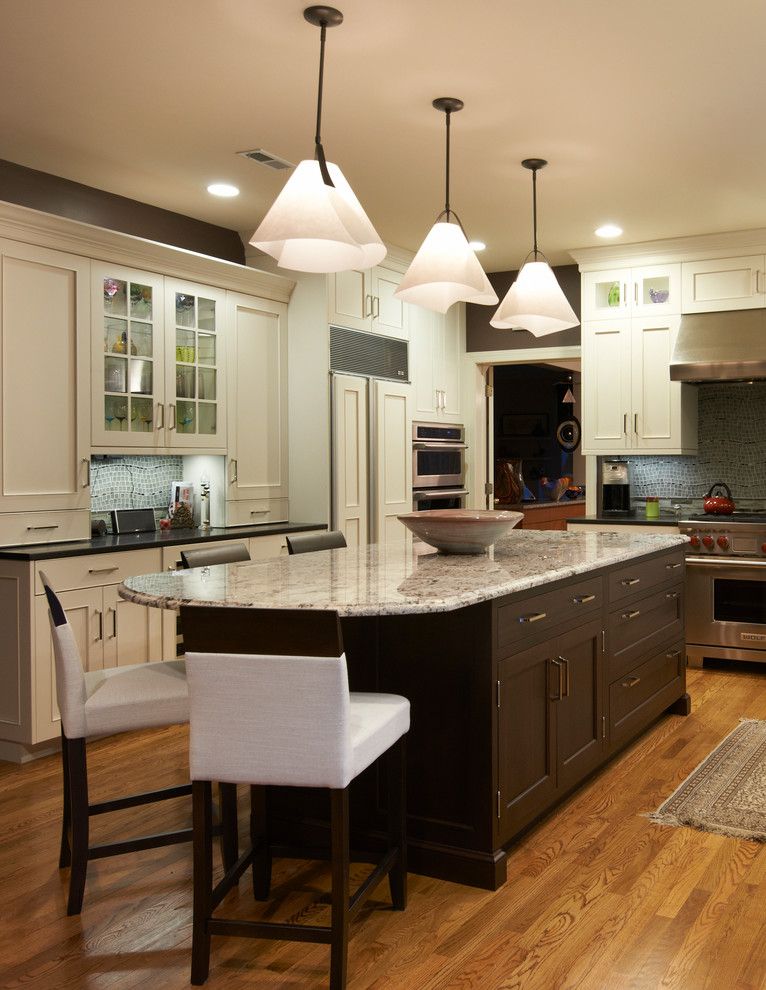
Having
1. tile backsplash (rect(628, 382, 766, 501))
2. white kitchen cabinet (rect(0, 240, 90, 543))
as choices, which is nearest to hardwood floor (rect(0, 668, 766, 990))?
white kitchen cabinet (rect(0, 240, 90, 543))

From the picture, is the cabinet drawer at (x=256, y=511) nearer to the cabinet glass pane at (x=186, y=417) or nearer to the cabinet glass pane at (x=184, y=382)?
the cabinet glass pane at (x=186, y=417)

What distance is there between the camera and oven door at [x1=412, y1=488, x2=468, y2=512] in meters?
6.72

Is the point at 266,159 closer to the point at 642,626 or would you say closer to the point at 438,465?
the point at 642,626

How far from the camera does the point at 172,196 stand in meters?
5.05

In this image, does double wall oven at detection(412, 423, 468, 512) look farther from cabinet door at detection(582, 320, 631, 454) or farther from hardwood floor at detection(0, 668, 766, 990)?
hardwood floor at detection(0, 668, 766, 990)

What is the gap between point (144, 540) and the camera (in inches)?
180

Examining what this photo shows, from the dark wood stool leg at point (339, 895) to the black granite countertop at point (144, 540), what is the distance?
230 centimetres

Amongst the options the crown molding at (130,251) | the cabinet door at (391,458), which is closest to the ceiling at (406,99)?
the crown molding at (130,251)

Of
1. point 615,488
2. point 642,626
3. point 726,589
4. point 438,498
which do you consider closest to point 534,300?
point 642,626

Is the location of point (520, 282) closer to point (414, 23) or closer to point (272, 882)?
point (414, 23)

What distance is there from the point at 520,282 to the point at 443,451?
10.1ft

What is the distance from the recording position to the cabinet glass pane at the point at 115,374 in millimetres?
4719

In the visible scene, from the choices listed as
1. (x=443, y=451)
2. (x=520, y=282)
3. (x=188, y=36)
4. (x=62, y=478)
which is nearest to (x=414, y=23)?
(x=188, y=36)

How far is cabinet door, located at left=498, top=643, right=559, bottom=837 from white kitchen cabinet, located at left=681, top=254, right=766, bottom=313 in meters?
3.70
